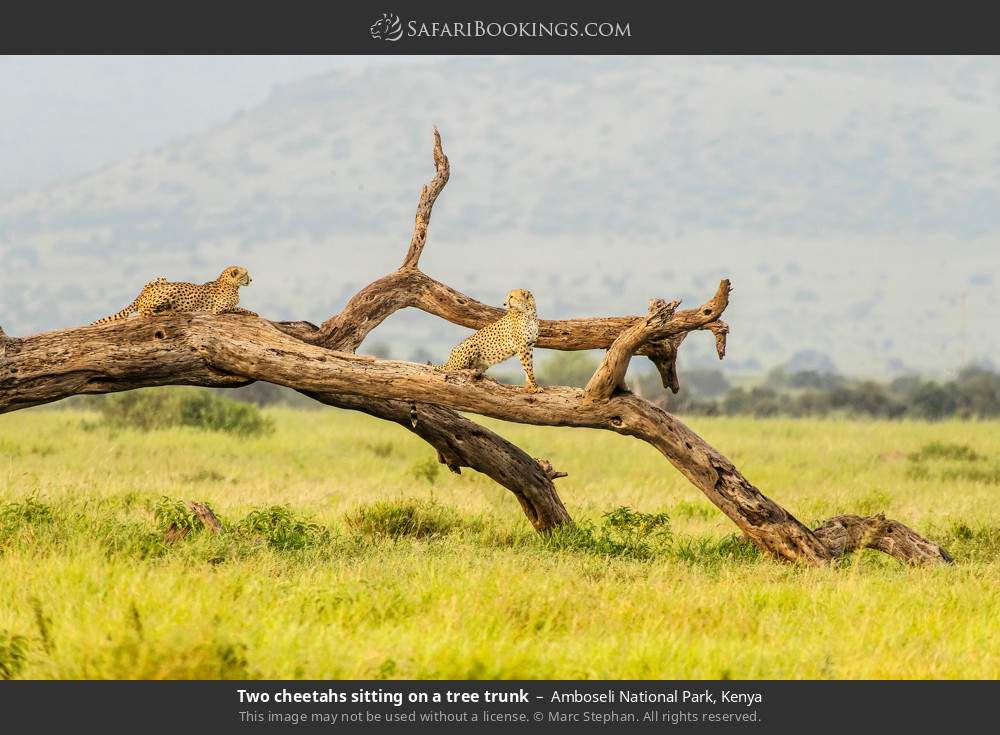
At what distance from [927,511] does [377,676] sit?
9348mm

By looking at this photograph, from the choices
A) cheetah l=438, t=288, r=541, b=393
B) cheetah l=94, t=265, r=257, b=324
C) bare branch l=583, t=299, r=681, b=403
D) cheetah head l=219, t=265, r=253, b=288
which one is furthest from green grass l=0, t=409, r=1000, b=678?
cheetah head l=219, t=265, r=253, b=288

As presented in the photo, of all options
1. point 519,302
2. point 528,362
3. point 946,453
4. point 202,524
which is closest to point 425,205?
point 519,302

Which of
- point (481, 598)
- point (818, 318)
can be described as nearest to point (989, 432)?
point (481, 598)

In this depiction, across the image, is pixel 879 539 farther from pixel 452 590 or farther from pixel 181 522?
pixel 181 522

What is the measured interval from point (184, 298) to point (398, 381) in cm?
185

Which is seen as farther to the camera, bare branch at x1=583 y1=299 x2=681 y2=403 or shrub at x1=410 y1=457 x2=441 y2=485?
shrub at x1=410 y1=457 x2=441 y2=485

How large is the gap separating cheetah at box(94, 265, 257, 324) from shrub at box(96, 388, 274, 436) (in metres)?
11.2

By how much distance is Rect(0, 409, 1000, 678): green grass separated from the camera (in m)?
7.07

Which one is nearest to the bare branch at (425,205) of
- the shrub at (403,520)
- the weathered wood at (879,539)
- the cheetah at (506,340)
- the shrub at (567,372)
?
the cheetah at (506,340)

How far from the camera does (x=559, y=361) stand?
51750 mm

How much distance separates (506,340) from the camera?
32.5ft

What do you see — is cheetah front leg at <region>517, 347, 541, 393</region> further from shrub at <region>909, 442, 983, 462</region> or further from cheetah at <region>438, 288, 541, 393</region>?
shrub at <region>909, 442, 983, 462</region>

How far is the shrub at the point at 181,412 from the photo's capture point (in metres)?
21.8

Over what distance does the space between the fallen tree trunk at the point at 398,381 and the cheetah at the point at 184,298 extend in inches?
7.0
